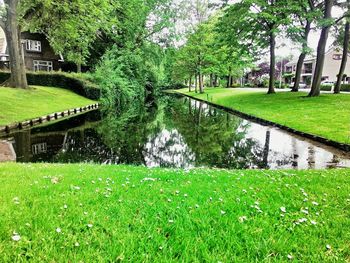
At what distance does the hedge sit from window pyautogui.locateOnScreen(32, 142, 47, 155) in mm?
25193

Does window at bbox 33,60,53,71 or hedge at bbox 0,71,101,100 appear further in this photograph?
window at bbox 33,60,53,71

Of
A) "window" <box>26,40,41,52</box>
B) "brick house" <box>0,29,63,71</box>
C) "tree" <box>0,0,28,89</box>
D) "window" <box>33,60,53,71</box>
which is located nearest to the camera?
"tree" <box>0,0,28,89</box>

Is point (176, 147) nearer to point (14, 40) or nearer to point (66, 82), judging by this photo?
point (14, 40)

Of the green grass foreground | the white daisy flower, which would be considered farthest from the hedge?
the white daisy flower

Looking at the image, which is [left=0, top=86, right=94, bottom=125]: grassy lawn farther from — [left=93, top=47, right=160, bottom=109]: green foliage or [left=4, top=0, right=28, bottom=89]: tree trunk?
[left=93, top=47, right=160, bottom=109]: green foliage

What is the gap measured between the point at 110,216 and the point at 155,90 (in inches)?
2362

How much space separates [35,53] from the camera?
4997cm

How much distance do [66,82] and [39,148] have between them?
2874 centimetres

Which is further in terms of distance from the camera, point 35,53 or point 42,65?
point 42,65

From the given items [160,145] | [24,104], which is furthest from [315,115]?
[24,104]

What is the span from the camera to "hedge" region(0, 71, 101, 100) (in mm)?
37156

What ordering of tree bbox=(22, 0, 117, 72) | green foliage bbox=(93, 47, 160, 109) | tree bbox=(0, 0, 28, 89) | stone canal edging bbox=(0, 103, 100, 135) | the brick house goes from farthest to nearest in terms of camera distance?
the brick house < green foliage bbox=(93, 47, 160, 109) < tree bbox=(0, 0, 28, 89) < tree bbox=(22, 0, 117, 72) < stone canal edging bbox=(0, 103, 100, 135)

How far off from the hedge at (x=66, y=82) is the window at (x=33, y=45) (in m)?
15.1

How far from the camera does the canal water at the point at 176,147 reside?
10930 millimetres
